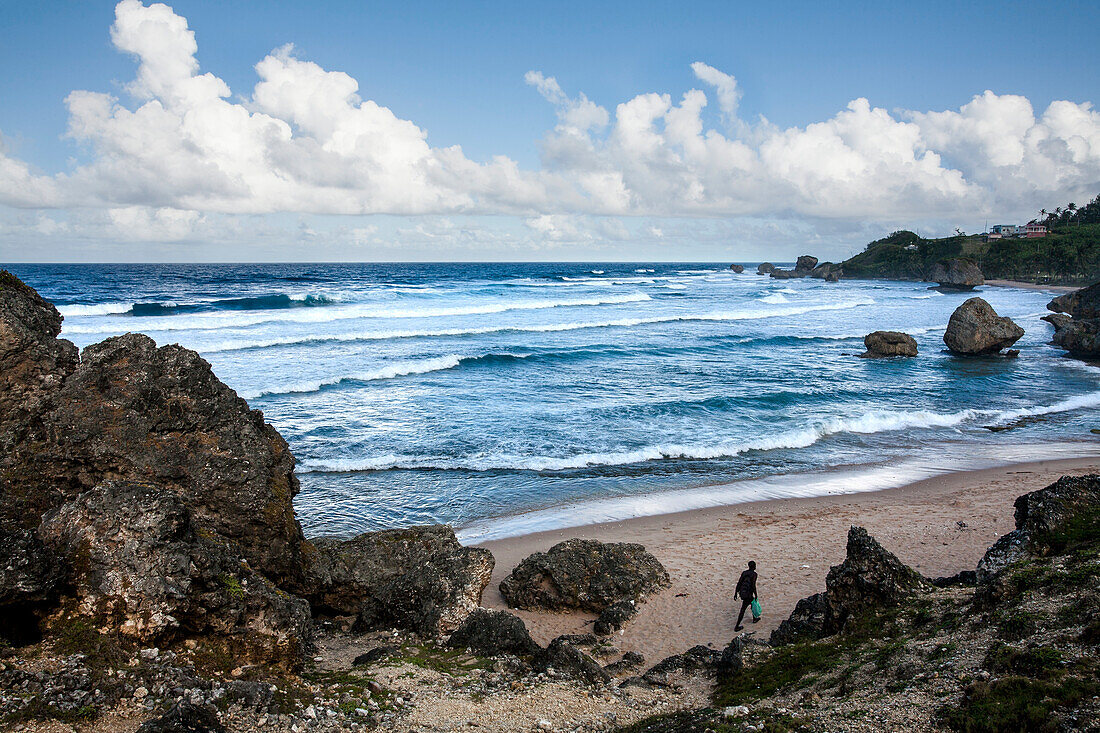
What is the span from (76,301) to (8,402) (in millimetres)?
61989

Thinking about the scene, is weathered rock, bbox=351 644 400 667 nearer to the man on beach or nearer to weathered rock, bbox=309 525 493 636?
weathered rock, bbox=309 525 493 636

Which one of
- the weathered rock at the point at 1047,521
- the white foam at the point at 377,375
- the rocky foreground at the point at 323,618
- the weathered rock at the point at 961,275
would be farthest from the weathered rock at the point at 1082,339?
the weathered rock at the point at 961,275

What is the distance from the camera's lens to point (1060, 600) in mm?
6051

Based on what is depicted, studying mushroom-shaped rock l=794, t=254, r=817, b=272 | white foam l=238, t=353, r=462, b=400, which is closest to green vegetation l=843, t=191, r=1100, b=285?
mushroom-shaped rock l=794, t=254, r=817, b=272

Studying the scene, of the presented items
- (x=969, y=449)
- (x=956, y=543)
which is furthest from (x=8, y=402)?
(x=969, y=449)

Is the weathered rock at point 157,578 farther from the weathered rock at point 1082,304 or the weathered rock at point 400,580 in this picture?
the weathered rock at point 1082,304

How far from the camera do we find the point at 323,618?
895 cm

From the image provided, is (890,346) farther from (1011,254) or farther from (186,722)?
(1011,254)

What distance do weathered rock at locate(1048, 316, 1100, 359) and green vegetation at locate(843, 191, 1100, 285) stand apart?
6046 centimetres

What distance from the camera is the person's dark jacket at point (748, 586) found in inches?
377

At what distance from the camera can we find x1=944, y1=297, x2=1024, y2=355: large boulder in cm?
3434

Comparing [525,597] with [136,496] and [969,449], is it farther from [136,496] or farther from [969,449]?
[969,449]

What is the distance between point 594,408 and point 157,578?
1878 cm

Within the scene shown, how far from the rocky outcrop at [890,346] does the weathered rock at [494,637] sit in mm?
32925
